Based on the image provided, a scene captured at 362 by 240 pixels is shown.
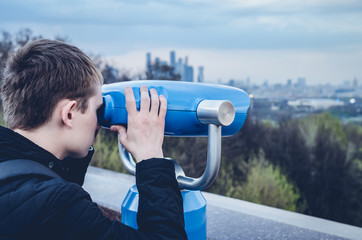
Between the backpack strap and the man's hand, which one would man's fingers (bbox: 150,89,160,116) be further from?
the backpack strap

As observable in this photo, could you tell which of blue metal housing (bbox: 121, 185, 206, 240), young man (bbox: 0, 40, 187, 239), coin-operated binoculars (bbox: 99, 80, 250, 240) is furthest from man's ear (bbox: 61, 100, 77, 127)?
blue metal housing (bbox: 121, 185, 206, 240)

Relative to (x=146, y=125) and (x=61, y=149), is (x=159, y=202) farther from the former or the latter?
(x=61, y=149)

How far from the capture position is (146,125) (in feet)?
3.39

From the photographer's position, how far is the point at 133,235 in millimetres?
918

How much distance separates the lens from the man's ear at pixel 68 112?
1.01 metres

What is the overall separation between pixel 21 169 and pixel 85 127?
8.4 inches

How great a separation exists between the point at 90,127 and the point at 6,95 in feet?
0.90

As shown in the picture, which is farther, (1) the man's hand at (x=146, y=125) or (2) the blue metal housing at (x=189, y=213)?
(2) the blue metal housing at (x=189, y=213)

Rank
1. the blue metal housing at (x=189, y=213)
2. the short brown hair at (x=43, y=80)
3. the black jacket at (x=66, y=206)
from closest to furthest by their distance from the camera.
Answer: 1. the black jacket at (x=66, y=206)
2. the short brown hair at (x=43, y=80)
3. the blue metal housing at (x=189, y=213)

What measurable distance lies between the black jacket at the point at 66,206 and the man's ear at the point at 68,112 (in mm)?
99

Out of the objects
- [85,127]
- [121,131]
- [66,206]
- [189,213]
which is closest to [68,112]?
[85,127]

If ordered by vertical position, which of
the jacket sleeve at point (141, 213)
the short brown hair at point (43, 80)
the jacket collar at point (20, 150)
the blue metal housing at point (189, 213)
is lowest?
the blue metal housing at point (189, 213)

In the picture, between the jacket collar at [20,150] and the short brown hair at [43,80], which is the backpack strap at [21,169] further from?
the short brown hair at [43,80]

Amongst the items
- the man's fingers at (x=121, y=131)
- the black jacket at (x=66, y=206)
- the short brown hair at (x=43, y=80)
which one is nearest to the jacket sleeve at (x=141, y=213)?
the black jacket at (x=66, y=206)
